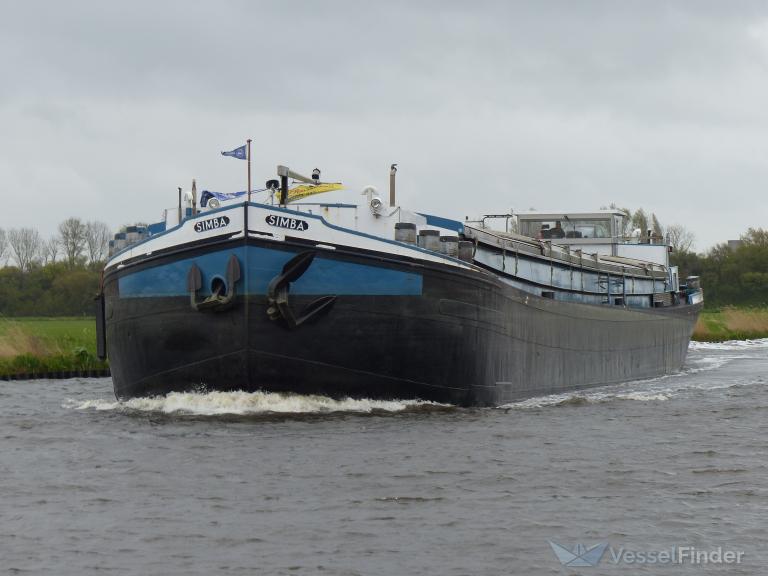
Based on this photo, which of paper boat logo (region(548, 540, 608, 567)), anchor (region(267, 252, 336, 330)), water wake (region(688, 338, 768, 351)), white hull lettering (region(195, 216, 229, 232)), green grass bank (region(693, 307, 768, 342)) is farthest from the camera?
green grass bank (region(693, 307, 768, 342))

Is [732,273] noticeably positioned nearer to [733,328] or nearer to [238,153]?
[733,328]

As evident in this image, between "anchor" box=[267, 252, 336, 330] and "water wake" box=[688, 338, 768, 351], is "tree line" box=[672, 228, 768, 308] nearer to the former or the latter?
"water wake" box=[688, 338, 768, 351]

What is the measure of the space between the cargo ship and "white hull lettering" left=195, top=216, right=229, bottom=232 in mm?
22

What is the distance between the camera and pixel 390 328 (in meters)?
18.6

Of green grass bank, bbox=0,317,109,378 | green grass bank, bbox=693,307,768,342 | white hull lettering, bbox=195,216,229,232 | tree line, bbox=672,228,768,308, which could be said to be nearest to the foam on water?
white hull lettering, bbox=195,216,229,232

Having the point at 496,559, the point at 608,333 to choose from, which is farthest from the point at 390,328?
the point at 608,333

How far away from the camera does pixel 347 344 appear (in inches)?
724

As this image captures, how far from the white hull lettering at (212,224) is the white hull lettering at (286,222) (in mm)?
684

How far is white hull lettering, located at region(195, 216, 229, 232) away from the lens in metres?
18.2

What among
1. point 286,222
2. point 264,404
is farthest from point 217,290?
point 264,404

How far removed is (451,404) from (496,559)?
9.77m

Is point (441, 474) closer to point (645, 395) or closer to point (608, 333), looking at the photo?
point (645, 395)

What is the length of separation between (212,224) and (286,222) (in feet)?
3.88

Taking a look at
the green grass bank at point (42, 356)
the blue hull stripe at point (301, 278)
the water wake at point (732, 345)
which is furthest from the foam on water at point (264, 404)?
the water wake at point (732, 345)
